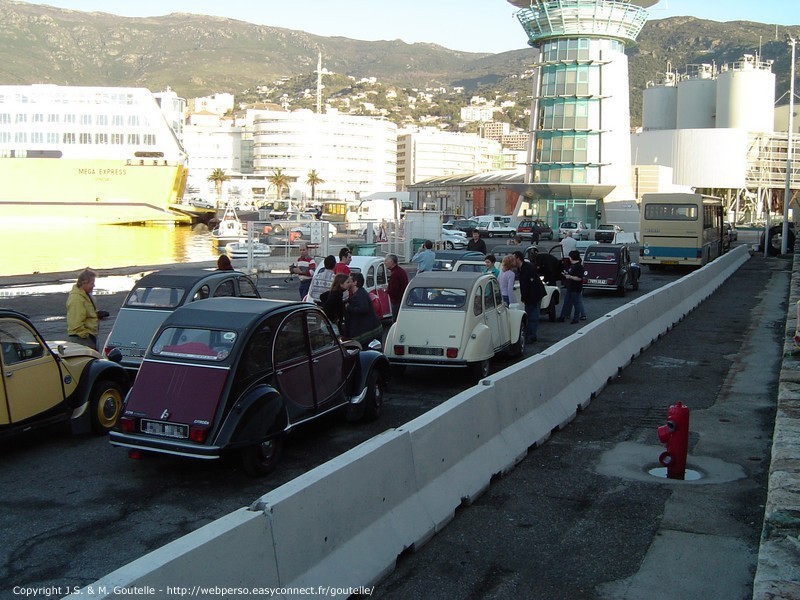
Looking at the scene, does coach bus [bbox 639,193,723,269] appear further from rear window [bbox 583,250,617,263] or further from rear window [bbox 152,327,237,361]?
rear window [bbox 152,327,237,361]

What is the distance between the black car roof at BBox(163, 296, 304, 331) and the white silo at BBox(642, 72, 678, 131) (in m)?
138

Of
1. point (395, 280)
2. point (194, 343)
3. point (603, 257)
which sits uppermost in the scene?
point (603, 257)

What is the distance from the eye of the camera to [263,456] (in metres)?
8.16

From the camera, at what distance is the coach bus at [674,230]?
116ft

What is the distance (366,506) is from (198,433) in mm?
2432

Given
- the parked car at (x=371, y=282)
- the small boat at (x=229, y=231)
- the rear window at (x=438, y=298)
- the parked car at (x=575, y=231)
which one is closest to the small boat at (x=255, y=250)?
the small boat at (x=229, y=231)

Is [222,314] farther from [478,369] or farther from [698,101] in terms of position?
[698,101]

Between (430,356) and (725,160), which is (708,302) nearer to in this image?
(430,356)

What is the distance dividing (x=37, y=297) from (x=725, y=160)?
4172 inches

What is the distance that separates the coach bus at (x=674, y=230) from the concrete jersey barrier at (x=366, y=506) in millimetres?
26890

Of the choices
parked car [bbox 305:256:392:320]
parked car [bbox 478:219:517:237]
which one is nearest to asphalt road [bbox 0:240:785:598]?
parked car [bbox 305:256:392:320]

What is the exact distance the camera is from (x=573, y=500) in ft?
24.4

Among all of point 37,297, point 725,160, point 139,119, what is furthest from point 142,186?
point 37,297

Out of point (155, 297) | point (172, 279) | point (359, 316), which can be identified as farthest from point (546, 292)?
point (155, 297)
